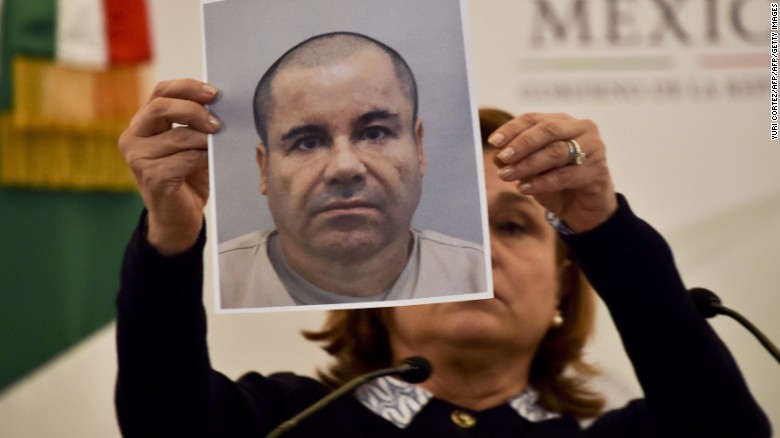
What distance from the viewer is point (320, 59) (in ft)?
3.47

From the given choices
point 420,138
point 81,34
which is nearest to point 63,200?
point 81,34

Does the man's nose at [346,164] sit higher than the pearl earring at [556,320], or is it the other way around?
the man's nose at [346,164]

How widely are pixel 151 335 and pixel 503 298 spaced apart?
0.47 meters

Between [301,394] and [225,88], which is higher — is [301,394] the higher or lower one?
the lower one

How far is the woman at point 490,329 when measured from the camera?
106 cm

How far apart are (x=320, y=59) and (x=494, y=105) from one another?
592 mm

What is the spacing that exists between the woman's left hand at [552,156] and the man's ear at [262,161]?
0.26m

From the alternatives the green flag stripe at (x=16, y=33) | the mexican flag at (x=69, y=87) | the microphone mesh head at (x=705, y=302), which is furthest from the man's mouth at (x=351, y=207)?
the green flag stripe at (x=16, y=33)

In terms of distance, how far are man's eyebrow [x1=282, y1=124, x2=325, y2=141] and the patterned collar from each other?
0.42 meters

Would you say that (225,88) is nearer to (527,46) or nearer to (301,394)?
(301,394)

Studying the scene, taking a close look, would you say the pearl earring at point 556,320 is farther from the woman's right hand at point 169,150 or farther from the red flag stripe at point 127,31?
the red flag stripe at point 127,31

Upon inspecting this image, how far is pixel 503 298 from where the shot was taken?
1.28 m

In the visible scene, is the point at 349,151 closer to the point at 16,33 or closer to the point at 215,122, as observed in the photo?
the point at 215,122

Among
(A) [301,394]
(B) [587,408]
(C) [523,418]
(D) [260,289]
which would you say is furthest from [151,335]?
(B) [587,408]
